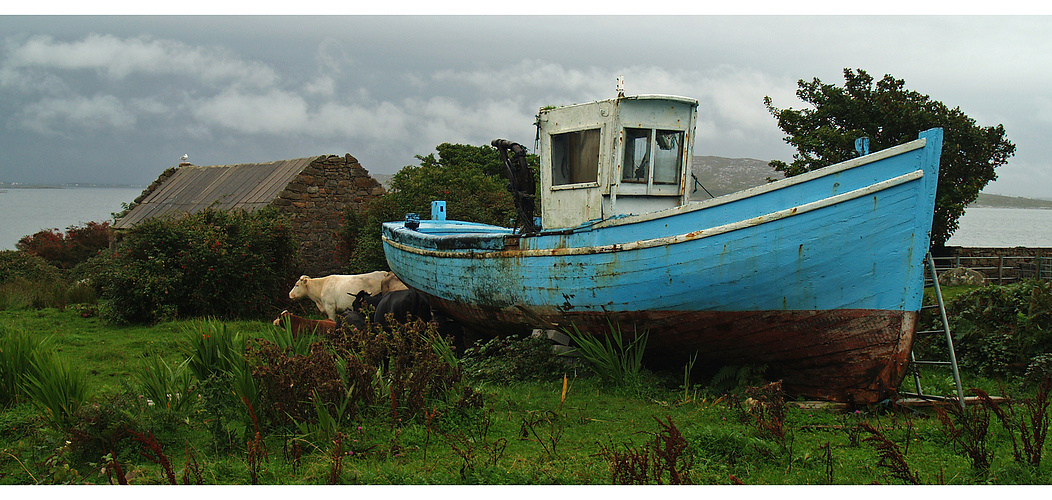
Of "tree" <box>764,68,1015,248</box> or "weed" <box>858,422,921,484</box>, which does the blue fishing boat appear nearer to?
"weed" <box>858,422,921,484</box>

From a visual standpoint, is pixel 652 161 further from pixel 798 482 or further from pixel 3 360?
pixel 3 360

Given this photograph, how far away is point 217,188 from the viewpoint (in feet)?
63.7

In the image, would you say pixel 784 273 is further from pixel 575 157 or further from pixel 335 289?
pixel 335 289

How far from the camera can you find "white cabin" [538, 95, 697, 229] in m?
7.91

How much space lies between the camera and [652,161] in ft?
26.6

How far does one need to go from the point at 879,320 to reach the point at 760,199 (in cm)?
144

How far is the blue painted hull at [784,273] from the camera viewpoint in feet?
20.1

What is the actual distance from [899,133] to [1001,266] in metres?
4.42

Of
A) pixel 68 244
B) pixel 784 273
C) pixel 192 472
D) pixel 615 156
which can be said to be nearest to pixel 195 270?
pixel 615 156

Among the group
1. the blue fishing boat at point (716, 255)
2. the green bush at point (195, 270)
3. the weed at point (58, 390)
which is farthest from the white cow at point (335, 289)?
the weed at point (58, 390)

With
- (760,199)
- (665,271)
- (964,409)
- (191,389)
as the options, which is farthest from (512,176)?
(964,409)

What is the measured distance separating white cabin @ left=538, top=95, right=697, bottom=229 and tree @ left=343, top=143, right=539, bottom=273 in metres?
7.25

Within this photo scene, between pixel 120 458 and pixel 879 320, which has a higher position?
pixel 879 320

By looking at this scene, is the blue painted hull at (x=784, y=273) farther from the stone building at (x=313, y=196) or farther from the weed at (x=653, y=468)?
the stone building at (x=313, y=196)
